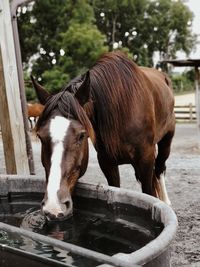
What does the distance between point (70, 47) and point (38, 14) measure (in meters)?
3.51

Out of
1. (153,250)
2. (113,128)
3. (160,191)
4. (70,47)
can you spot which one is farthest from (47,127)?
(70,47)

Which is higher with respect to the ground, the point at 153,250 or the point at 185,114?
the point at 153,250

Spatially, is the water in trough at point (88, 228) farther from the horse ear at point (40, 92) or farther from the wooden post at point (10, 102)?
the wooden post at point (10, 102)

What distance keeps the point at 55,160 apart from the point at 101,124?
2.83 feet

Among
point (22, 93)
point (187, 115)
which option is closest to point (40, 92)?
point (22, 93)

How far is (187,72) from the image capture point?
42750mm

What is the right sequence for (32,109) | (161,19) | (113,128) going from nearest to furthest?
1. (113,128)
2. (32,109)
3. (161,19)

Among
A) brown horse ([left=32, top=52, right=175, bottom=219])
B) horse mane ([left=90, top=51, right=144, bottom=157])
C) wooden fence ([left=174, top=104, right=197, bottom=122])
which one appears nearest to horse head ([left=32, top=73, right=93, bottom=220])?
brown horse ([left=32, top=52, right=175, bottom=219])

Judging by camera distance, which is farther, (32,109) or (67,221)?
(32,109)

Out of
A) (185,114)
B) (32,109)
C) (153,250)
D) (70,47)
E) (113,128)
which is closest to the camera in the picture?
(153,250)

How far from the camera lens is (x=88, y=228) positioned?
2.54 meters

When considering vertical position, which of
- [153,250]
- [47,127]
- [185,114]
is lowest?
[185,114]

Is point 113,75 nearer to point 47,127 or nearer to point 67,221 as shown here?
point 47,127

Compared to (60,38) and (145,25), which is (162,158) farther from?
(145,25)
